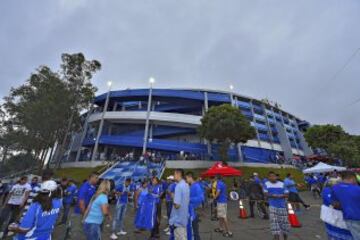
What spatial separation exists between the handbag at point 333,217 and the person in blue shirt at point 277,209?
132 centimetres

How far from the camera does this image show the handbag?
3.28 metres

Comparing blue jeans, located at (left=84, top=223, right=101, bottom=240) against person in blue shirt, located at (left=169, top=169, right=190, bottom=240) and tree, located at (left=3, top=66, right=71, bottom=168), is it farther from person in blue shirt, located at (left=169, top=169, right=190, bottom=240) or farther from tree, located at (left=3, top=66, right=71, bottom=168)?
tree, located at (left=3, top=66, right=71, bottom=168)

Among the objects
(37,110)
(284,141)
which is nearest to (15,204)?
(37,110)

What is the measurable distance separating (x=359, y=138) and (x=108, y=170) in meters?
42.5

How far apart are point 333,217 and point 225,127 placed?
834 inches

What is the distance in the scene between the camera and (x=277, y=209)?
16.1 feet

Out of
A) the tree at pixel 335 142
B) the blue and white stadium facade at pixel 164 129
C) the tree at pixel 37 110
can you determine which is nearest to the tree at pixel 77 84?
the tree at pixel 37 110

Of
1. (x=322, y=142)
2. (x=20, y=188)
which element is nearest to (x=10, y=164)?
(x=20, y=188)

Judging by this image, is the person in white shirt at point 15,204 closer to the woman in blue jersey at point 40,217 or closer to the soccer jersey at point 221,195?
the woman in blue jersey at point 40,217

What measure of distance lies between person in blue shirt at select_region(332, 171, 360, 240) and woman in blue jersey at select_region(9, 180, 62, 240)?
4325mm

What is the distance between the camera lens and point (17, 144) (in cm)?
2186

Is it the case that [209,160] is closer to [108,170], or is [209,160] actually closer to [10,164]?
[108,170]

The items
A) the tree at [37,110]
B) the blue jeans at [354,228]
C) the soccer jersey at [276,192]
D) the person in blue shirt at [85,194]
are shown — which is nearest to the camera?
the blue jeans at [354,228]

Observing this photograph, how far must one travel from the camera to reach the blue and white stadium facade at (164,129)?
102 feet
